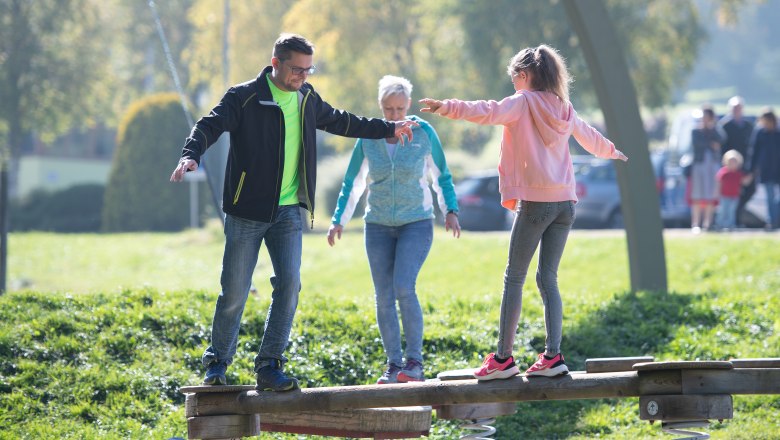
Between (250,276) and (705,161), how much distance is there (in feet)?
45.8

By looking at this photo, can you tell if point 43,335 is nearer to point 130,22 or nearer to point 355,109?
point 355,109

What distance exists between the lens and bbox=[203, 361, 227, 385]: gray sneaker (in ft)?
21.7

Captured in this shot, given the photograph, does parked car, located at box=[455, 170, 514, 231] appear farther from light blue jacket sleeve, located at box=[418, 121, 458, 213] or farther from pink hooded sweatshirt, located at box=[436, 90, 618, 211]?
pink hooded sweatshirt, located at box=[436, 90, 618, 211]

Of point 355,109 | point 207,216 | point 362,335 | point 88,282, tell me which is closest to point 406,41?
point 355,109

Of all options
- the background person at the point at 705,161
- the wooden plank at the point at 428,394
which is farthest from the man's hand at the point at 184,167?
the background person at the point at 705,161

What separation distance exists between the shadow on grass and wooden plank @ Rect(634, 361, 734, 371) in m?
2.36

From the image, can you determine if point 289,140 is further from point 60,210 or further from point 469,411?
point 60,210

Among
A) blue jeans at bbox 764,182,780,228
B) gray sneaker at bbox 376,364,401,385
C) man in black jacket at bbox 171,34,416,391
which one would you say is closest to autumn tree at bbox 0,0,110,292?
blue jeans at bbox 764,182,780,228

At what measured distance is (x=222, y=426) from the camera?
648 cm

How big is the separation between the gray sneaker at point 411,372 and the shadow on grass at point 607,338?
1127 mm

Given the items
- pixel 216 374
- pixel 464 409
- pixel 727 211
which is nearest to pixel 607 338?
pixel 464 409

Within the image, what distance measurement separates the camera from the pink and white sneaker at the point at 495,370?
648 centimetres

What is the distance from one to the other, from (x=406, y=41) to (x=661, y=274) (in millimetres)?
30914

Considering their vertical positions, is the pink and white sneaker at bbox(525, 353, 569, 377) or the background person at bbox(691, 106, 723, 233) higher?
the background person at bbox(691, 106, 723, 233)
